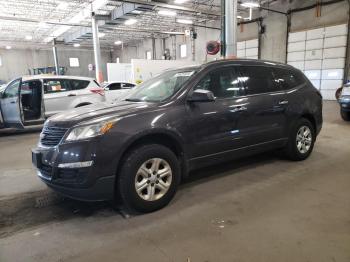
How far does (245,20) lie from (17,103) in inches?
560

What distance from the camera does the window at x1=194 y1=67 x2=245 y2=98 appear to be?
3305 millimetres

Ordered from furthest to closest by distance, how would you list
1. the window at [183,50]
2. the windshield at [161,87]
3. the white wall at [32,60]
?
the white wall at [32,60] < the window at [183,50] < the windshield at [161,87]

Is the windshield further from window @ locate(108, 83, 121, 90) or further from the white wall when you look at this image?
the white wall

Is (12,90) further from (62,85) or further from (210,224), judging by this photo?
(210,224)

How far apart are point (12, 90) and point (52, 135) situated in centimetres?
555

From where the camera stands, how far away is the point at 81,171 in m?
2.52

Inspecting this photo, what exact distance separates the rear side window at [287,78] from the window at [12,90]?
20.2 ft

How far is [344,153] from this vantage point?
4.89 meters

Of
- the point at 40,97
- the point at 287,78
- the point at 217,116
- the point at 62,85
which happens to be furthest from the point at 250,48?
the point at 217,116

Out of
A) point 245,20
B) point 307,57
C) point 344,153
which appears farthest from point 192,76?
point 245,20

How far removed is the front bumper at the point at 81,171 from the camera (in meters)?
2.51

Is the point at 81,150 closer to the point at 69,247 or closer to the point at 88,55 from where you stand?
the point at 69,247

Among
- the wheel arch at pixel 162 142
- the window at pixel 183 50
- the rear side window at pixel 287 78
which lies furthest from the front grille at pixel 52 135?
the window at pixel 183 50

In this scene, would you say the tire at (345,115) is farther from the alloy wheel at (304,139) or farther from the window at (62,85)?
the window at (62,85)
